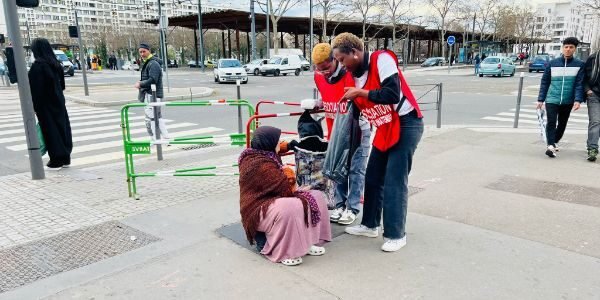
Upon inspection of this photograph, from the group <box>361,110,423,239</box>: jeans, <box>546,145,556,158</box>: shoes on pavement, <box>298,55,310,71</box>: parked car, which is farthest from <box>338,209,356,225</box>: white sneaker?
<box>298,55,310,71</box>: parked car

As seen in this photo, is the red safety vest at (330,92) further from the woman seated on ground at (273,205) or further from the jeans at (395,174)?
the woman seated on ground at (273,205)

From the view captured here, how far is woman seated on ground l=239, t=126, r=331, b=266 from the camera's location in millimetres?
3451

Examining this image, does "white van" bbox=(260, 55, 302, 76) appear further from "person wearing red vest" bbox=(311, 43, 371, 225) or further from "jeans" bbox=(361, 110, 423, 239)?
"jeans" bbox=(361, 110, 423, 239)

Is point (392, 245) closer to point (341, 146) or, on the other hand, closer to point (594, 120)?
point (341, 146)

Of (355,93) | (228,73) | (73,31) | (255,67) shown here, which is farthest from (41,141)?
(255,67)

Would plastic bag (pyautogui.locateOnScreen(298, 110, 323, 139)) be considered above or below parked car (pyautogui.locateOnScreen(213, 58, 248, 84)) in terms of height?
above

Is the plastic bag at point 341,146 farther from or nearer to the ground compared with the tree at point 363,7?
nearer to the ground

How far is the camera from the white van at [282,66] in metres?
40.2

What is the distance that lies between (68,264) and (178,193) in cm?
203

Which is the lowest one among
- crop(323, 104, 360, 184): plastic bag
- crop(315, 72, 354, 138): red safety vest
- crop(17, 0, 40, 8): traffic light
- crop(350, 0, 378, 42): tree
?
crop(323, 104, 360, 184): plastic bag

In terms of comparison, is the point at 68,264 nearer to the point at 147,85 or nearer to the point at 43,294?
the point at 43,294

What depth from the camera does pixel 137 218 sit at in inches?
183

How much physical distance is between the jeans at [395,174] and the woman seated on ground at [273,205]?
628 mm

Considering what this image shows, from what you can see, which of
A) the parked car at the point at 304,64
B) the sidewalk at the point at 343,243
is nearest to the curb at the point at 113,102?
the sidewalk at the point at 343,243
